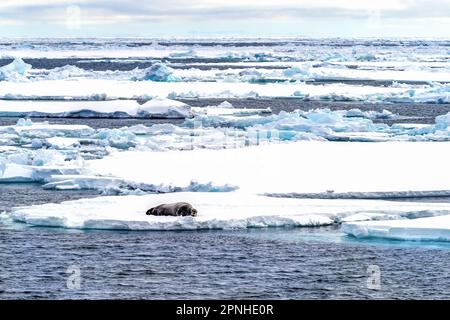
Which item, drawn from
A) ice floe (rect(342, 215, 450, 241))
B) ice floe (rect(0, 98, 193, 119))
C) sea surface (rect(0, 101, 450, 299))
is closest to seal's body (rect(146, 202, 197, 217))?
sea surface (rect(0, 101, 450, 299))

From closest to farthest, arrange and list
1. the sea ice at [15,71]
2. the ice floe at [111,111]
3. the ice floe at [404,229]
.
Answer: the ice floe at [404,229], the ice floe at [111,111], the sea ice at [15,71]

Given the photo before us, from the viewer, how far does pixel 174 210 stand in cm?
1508

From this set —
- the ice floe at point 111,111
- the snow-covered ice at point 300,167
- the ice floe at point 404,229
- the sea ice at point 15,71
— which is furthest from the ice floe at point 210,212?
the sea ice at point 15,71

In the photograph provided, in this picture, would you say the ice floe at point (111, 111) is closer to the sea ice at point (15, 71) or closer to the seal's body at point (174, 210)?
the sea ice at point (15, 71)

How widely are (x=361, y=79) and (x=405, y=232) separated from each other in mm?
42229

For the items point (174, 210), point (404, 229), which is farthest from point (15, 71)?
point (404, 229)

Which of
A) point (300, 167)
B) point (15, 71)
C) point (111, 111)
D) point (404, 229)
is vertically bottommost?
point (404, 229)

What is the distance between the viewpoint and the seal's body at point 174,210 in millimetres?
15047

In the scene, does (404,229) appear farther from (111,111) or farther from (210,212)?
(111,111)

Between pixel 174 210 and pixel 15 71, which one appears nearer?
pixel 174 210

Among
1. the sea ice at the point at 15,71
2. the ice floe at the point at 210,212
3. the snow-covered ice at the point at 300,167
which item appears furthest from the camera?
the sea ice at the point at 15,71

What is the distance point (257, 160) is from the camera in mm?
20781

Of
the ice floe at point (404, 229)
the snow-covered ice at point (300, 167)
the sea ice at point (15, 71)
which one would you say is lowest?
the ice floe at point (404, 229)

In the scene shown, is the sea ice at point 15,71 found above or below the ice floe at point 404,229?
above
